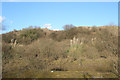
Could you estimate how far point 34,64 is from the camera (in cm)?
742

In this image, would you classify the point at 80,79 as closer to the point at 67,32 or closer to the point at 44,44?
the point at 44,44

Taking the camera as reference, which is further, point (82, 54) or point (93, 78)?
point (82, 54)

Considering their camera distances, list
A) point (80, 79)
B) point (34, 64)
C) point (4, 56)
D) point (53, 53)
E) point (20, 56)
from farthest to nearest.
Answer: point (53, 53) → point (20, 56) → point (4, 56) → point (34, 64) → point (80, 79)

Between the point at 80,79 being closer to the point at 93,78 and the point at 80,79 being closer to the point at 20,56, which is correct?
the point at 93,78

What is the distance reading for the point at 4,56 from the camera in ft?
31.1

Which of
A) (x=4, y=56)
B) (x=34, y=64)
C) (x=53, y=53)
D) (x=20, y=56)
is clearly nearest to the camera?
(x=34, y=64)

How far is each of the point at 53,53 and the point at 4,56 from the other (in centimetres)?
394

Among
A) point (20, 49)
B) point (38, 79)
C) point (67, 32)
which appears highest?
point (67, 32)

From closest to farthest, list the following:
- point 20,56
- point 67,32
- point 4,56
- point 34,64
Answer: point 34,64, point 4,56, point 20,56, point 67,32

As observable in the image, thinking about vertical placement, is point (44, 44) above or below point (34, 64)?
above

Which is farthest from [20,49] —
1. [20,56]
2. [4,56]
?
[4,56]

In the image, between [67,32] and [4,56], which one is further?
[67,32]

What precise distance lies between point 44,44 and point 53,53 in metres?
1.12

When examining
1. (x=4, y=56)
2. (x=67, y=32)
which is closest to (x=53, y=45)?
(x=4, y=56)
